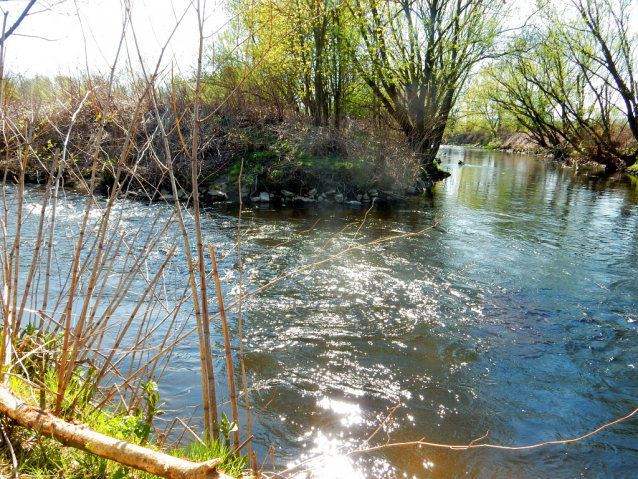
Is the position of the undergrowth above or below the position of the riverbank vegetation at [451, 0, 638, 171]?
below

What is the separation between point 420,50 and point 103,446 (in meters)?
16.4

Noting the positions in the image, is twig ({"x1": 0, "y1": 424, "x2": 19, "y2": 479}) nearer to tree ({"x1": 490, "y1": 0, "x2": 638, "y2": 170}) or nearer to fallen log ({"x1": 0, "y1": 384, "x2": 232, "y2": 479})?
fallen log ({"x1": 0, "y1": 384, "x2": 232, "y2": 479})

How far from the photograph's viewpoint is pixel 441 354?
4352mm

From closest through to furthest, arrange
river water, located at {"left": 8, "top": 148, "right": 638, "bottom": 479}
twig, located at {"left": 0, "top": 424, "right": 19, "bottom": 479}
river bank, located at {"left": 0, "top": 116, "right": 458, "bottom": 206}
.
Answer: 1. twig, located at {"left": 0, "top": 424, "right": 19, "bottom": 479}
2. river water, located at {"left": 8, "top": 148, "right": 638, "bottom": 479}
3. river bank, located at {"left": 0, "top": 116, "right": 458, "bottom": 206}

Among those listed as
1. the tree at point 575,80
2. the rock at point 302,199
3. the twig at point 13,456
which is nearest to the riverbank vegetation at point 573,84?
the tree at point 575,80

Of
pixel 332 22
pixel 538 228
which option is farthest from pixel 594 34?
pixel 538 228

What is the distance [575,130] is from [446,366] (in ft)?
91.1

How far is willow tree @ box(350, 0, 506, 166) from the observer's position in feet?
49.3

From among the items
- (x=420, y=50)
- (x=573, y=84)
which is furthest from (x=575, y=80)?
(x=420, y=50)

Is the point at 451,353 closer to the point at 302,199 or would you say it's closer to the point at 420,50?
the point at 302,199

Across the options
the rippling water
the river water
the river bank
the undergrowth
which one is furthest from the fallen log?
the river bank

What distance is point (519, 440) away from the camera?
3189 mm

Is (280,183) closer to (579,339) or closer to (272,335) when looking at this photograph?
(272,335)

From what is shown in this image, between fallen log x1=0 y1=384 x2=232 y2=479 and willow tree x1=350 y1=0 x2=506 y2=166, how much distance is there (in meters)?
14.0
